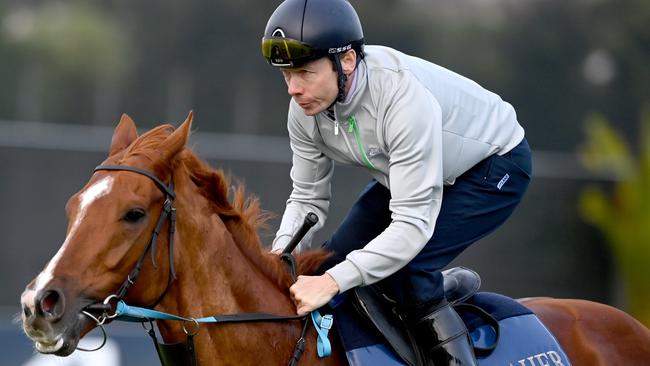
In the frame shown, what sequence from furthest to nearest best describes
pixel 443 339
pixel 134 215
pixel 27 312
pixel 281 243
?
pixel 281 243
pixel 443 339
pixel 134 215
pixel 27 312

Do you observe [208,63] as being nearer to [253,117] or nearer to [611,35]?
[253,117]

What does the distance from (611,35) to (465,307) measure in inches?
306

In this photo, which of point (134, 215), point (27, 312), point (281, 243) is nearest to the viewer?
point (27, 312)

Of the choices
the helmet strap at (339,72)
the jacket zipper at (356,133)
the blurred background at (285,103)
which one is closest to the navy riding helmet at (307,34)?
the helmet strap at (339,72)

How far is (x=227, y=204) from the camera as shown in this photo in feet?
11.7

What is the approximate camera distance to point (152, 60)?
10.0 m

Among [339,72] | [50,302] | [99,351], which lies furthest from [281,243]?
[99,351]

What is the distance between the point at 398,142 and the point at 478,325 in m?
0.83

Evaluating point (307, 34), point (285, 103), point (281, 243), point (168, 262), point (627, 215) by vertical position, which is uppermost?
point (307, 34)

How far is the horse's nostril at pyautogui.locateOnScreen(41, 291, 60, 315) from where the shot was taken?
301 cm

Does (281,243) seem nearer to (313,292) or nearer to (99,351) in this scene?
(313,292)

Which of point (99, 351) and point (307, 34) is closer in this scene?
point (307, 34)

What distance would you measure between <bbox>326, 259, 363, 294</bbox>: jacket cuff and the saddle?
17 centimetres

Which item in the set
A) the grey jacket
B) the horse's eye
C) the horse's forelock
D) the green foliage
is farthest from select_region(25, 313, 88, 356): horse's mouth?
the green foliage
